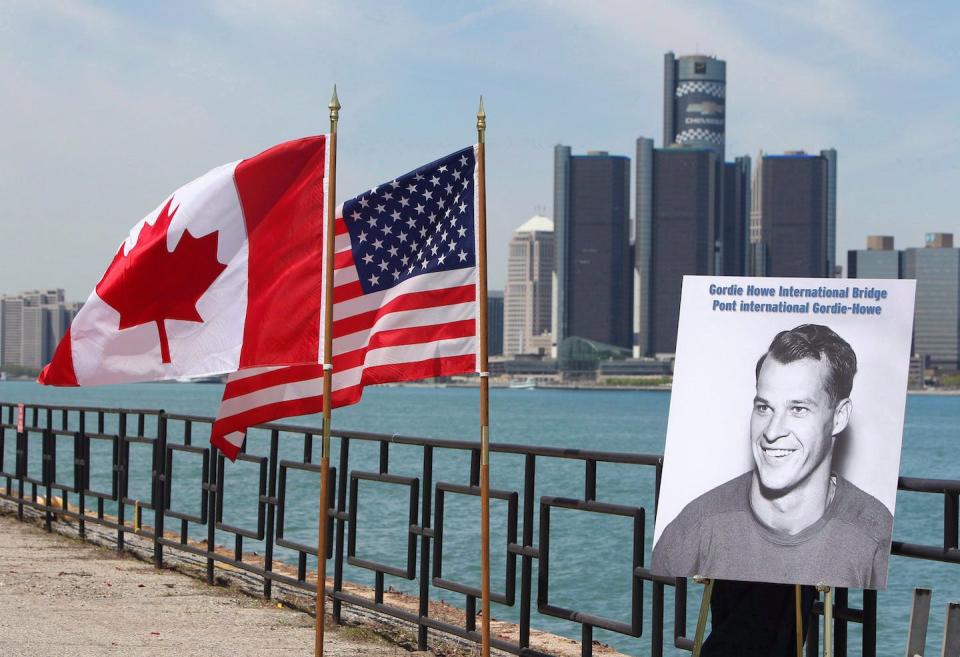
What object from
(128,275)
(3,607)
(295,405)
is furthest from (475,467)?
(3,607)

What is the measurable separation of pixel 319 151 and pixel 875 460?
3437 millimetres

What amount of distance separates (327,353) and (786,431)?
2395 mm

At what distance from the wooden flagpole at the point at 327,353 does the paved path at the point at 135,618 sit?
828 mm

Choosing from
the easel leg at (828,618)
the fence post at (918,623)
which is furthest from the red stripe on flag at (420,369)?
the fence post at (918,623)

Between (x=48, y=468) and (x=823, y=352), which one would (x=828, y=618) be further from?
(x=48, y=468)

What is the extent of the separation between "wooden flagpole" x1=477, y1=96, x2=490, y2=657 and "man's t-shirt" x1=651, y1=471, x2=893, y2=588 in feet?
3.96

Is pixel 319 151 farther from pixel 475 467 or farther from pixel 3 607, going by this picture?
pixel 3 607

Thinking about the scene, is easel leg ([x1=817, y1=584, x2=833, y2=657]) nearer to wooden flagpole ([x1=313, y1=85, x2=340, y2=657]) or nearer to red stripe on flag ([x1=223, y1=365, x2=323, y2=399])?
wooden flagpole ([x1=313, y1=85, x2=340, y2=657])

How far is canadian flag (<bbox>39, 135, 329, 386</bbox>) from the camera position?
6961 millimetres

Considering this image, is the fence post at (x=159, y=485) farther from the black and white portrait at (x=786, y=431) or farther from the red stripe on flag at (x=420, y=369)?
the black and white portrait at (x=786, y=431)

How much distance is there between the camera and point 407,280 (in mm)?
6906

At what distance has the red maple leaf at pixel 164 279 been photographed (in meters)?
7.04

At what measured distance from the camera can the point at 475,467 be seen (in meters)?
7.32

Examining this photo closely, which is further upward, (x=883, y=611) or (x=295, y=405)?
(x=295, y=405)
